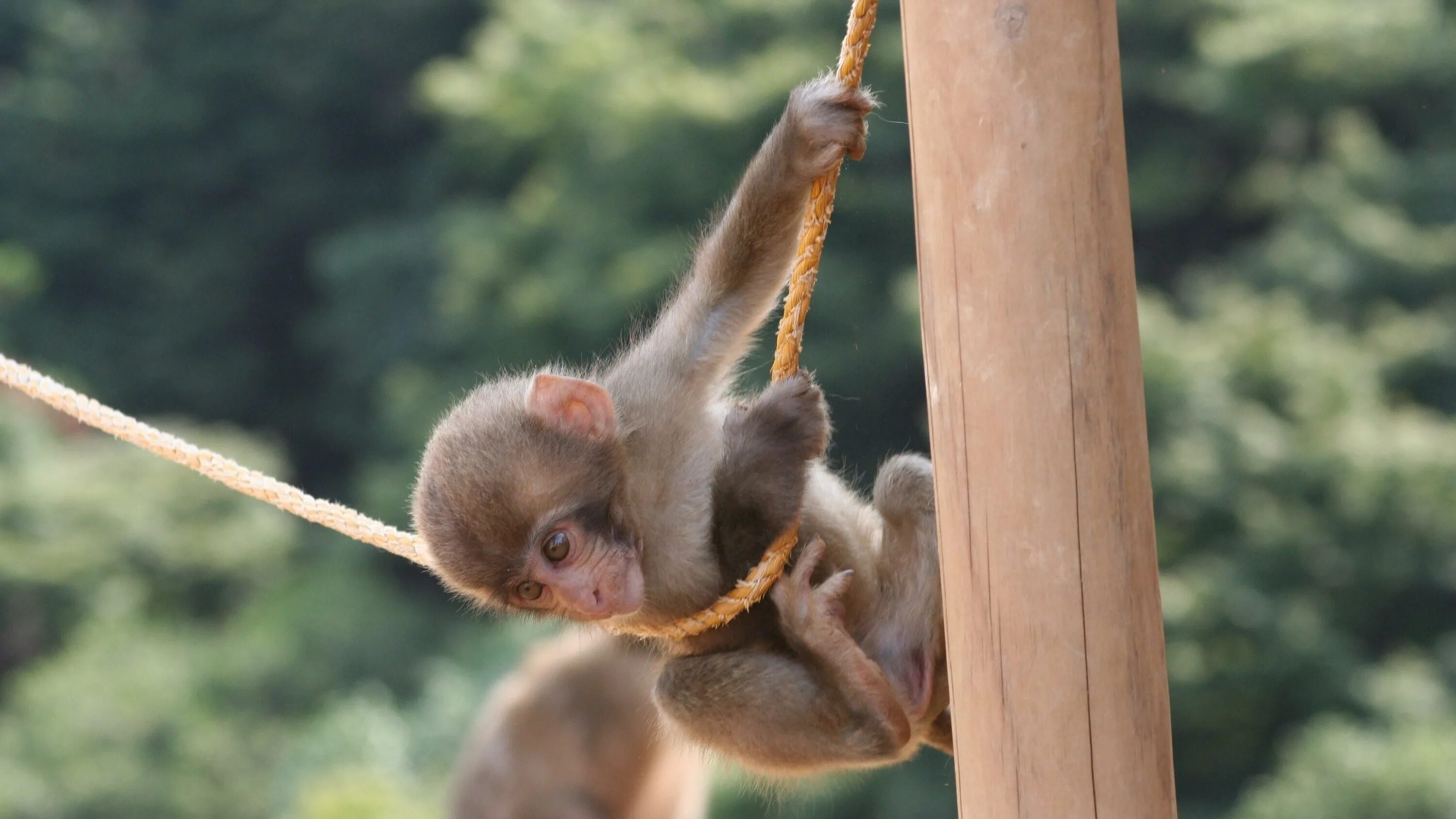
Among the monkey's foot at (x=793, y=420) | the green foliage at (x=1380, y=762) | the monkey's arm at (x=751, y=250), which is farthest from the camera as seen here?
the green foliage at (x=1380, y=762)

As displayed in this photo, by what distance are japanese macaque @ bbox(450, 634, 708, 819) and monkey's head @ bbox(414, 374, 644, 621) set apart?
3.59 metres

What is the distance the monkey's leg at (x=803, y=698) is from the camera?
10.1 feet

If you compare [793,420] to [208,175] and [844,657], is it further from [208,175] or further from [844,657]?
[208,175]

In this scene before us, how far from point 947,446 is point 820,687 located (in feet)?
2.99

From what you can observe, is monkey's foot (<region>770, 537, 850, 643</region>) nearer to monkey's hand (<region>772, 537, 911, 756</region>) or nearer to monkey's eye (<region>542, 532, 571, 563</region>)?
monkey's hand (<region>772, 537, 911, 756</region>)

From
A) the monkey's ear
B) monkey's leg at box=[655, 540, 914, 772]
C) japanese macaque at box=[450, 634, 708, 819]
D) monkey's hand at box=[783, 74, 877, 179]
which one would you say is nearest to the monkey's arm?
monkey's hand at box=[783, 74, 877, 179]

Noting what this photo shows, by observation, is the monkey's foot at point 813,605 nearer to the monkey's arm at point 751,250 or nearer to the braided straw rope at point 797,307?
the braided straw rope at point 797,307

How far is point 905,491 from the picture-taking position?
10.9ft

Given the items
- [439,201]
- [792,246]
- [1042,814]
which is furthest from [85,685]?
[1042,814]

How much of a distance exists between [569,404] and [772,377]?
470 millimetres

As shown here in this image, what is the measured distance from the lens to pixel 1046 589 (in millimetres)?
2342

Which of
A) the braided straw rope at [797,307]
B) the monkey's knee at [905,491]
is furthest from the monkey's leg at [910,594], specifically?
the braided straw rope at [797,307]

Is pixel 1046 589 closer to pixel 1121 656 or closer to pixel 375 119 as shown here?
pixel 1121 656

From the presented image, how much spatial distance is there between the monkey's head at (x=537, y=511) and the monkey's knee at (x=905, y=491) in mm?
563
